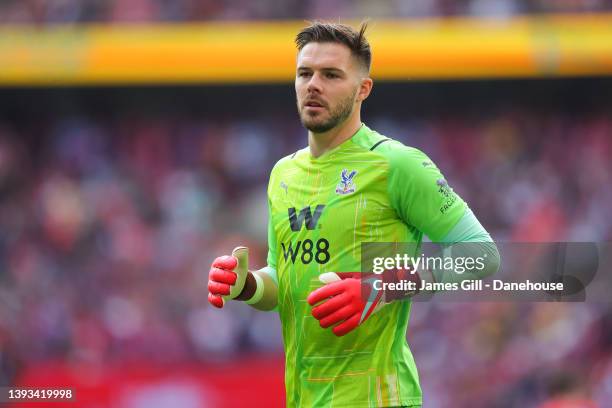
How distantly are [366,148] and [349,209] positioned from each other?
265mm

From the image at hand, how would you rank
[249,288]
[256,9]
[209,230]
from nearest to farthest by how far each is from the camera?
[249,288]
[209,230]
[256,9]

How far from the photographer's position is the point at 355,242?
4102 millimetres

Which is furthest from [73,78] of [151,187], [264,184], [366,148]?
[366,148]

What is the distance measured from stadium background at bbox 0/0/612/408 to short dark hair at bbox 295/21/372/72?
6476 millimetres

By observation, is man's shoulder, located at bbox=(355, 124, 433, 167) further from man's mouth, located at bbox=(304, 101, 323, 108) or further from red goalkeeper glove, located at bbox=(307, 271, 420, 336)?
red goalkeeper glove, located at bbox=(307, 271, 420, 336)

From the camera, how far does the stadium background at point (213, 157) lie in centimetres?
1103

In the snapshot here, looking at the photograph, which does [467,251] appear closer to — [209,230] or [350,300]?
[350,300]

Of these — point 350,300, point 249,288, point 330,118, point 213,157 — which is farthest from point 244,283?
point 213,157

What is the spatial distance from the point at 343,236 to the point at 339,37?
79cm

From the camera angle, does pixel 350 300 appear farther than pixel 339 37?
No

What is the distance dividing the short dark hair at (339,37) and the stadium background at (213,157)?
6.48 metres

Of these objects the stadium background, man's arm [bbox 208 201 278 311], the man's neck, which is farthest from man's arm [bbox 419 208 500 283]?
the stadium background

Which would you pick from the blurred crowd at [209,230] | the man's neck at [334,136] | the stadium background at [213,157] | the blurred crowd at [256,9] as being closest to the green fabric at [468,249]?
the man's neck at [334,136]

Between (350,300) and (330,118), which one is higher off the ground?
(330,118)
